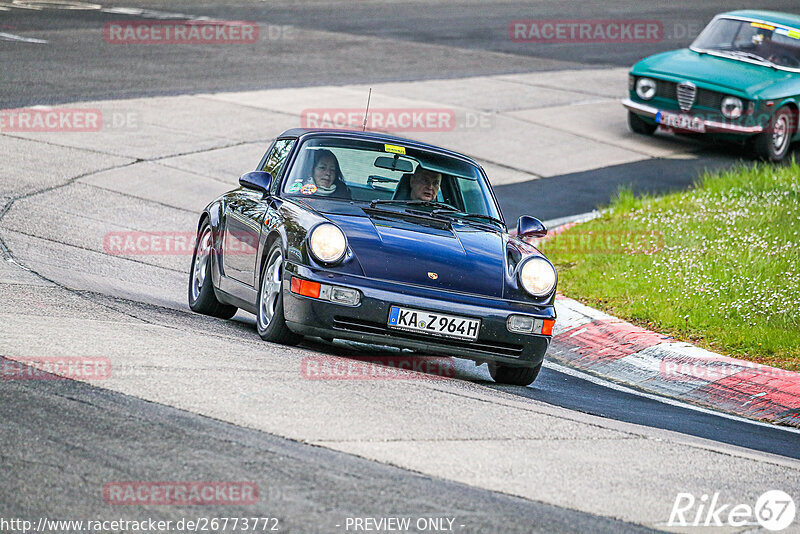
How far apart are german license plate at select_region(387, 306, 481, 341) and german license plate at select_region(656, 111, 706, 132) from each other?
35.8ft

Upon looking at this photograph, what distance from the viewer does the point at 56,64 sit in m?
19.5

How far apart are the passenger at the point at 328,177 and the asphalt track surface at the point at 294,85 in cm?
105

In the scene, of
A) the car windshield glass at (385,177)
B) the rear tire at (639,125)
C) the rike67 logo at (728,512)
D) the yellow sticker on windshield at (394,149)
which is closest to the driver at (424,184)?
the car windshield glass at (385,177)

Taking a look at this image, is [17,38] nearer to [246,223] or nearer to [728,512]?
[246,223]

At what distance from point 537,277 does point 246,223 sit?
81.5 inches

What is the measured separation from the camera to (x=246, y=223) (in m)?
8.11

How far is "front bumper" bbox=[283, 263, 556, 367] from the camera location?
6848 millimetres

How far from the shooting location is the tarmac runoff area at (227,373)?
523 cm

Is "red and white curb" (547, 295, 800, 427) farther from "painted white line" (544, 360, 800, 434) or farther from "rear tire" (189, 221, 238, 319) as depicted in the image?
"rear tire" (189, 221, 238, 319)

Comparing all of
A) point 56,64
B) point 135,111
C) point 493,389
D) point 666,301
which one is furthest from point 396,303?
point 56,64

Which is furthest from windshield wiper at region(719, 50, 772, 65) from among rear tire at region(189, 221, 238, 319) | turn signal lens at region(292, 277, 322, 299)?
turn signal lens at region(292, 277, 322, 299)

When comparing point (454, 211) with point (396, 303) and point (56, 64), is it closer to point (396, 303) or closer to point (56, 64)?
point (396, 303)

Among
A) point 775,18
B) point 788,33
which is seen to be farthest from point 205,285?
point 775,18

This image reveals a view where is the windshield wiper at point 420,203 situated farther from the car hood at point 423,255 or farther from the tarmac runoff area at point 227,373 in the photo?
the tarmac runoff area at point 227,373
